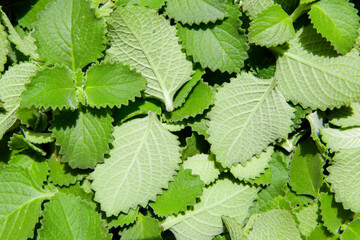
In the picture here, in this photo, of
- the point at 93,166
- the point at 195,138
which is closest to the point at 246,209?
the point at 195,138

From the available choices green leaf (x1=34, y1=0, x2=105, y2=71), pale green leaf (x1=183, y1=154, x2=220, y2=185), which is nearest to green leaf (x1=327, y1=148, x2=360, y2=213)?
pale green leaf (x1=183, y1=154, x2=220, y2=185)

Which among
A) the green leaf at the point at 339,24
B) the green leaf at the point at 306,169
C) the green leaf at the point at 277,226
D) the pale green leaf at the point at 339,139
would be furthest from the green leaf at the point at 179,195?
the green leaf at the point at 339,24

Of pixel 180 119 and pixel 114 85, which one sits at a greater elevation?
pixel 114 85

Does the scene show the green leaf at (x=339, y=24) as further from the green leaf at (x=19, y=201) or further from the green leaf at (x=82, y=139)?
the green leaf at (x=19, y=201)

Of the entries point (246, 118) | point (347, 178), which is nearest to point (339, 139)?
point (347, 178)

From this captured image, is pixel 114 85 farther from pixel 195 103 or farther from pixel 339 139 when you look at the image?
pixel 339 139

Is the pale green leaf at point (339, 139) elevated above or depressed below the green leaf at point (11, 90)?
below

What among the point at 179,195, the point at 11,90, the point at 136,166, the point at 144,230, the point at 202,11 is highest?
the point at 202,11
